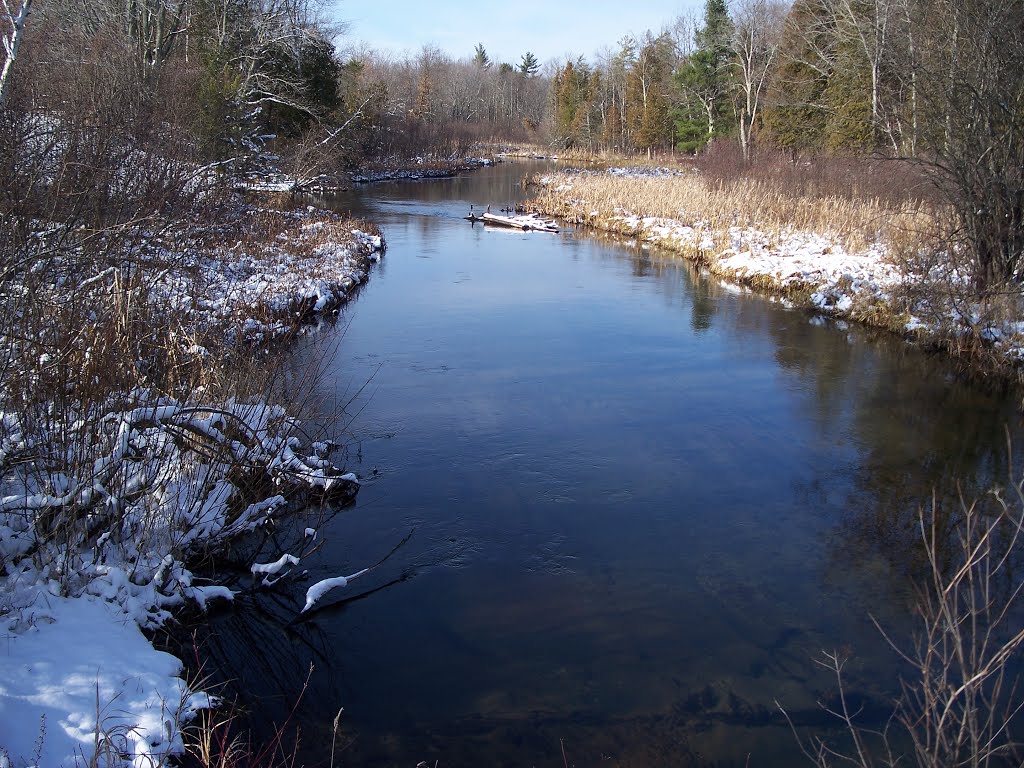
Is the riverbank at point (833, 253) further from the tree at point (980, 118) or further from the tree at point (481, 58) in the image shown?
the tree at point (481, 58)

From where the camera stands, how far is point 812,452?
25.1 ft

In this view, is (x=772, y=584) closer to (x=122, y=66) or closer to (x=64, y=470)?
(x=64, y=470)

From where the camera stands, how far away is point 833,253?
1498 centimetres

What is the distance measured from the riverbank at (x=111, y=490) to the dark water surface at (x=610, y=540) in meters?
0.60

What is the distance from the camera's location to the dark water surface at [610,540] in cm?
419

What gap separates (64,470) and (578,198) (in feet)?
79.6

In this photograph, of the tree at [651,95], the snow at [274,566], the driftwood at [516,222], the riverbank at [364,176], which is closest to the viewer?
the snow at [274,566]

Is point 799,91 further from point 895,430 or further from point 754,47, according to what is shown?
point 895,430

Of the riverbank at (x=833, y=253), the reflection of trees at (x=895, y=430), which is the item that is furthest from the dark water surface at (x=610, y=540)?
the riverbank at (x=833, y=253)

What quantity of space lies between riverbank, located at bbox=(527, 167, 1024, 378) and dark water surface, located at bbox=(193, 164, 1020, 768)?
737mm

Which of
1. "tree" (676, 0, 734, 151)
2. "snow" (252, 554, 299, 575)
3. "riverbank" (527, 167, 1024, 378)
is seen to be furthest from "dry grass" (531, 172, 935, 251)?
"tree" (676, 0, 734, 151)

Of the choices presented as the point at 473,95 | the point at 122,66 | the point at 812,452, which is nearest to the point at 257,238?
the point at 122,66

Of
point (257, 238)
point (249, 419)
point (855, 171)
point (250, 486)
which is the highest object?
point (855, 171)

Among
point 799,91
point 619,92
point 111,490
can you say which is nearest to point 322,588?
point 111,490
